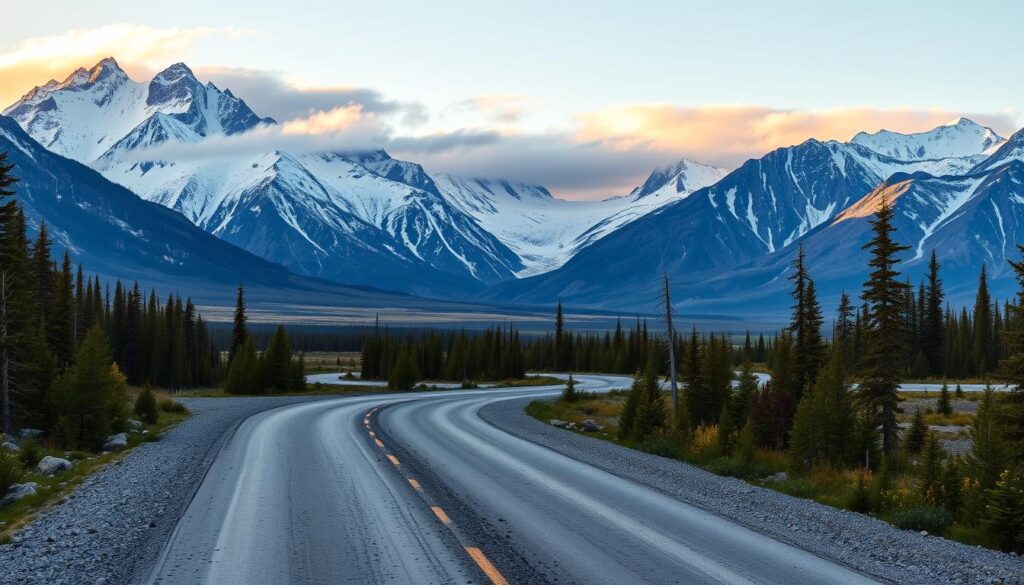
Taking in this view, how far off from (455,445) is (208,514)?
10726 millimetres

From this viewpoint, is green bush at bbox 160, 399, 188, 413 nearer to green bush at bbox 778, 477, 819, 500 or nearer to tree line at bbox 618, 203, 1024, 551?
tree line at bbox 618, 203, 1024, 551

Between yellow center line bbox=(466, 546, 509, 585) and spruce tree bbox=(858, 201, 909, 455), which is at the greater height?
spruce tree bbox=(858, 201, 909, 455)

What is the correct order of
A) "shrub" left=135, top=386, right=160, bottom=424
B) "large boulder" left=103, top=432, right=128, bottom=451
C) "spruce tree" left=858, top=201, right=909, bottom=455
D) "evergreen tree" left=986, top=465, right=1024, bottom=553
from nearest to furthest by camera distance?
"evergreen tree" left=986, top=465, right=1024, bottom=553 < "large boulder" left=103, top=432, right=128, bottom=451 < "spruce tree" left=858, top=201, right=909, bottom=455 < "shrub" left=135, top=386, right=160, bottom=424

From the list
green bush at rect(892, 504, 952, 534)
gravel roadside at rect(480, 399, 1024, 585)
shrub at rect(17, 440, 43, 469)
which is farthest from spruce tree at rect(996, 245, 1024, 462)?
shrub at rect(17, 440, 43, 469)

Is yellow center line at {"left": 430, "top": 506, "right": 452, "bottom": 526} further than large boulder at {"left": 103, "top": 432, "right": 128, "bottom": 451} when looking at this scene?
No

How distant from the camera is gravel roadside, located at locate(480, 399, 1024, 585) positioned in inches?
448

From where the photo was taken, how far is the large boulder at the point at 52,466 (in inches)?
797

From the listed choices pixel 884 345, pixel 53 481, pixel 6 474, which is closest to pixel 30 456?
pixel 53 481

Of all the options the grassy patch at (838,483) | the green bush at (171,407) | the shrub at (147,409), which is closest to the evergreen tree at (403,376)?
the green bush at (171,407)

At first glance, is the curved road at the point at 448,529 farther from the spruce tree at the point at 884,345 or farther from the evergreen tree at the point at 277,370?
the evergreen tree at the point at 277,370

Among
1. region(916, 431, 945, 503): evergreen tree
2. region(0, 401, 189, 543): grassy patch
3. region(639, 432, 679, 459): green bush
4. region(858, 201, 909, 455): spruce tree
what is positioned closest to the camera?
region(0, 401, 189, 543): grassy patch

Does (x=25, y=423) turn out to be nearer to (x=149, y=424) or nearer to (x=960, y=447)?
(x=149, y=424)

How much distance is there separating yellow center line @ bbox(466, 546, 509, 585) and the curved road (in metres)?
0.04

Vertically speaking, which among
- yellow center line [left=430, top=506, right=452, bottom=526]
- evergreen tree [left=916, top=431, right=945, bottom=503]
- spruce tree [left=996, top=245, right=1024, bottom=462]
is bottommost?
yellow center line [left=430, top=506, right=452, bottom=526]
